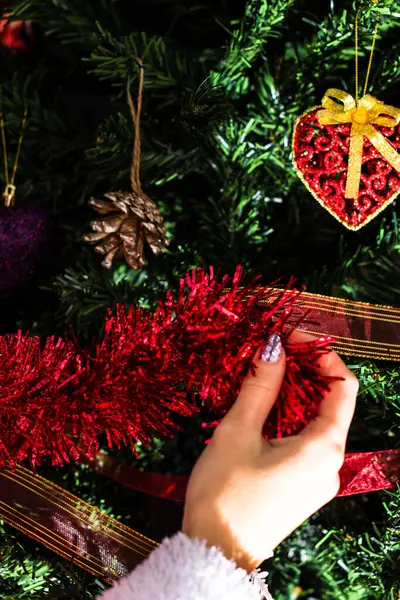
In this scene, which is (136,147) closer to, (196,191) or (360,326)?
(196,191)

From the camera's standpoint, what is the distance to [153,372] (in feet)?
1.55

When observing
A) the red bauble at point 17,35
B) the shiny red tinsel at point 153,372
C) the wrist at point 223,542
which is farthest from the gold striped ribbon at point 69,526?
the red bauble at point 17,35

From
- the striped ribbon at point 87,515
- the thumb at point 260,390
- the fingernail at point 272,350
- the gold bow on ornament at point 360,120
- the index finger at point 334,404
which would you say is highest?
the gold bow on ornament at point 360,120

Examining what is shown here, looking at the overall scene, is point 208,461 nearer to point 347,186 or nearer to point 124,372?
point 124,372

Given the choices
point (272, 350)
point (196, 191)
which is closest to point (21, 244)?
point (196, 191)

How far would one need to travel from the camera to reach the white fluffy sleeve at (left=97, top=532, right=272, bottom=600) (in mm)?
374

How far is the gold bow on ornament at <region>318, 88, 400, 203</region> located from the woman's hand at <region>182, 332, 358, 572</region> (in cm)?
23

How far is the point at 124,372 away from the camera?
0.48 m

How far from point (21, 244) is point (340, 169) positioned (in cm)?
34

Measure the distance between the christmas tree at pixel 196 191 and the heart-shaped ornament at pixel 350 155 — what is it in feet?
0.20

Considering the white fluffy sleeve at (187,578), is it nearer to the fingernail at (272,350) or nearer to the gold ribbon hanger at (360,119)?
the fingernail at (272,350)

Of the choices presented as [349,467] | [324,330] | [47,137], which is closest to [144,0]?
[47,137]

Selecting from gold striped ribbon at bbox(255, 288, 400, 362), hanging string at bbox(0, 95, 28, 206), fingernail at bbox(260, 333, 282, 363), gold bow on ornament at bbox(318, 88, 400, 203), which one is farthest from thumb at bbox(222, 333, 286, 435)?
hanging string at bbox(0, 95, 28, 206)

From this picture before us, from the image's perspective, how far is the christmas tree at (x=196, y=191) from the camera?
0.59 m
